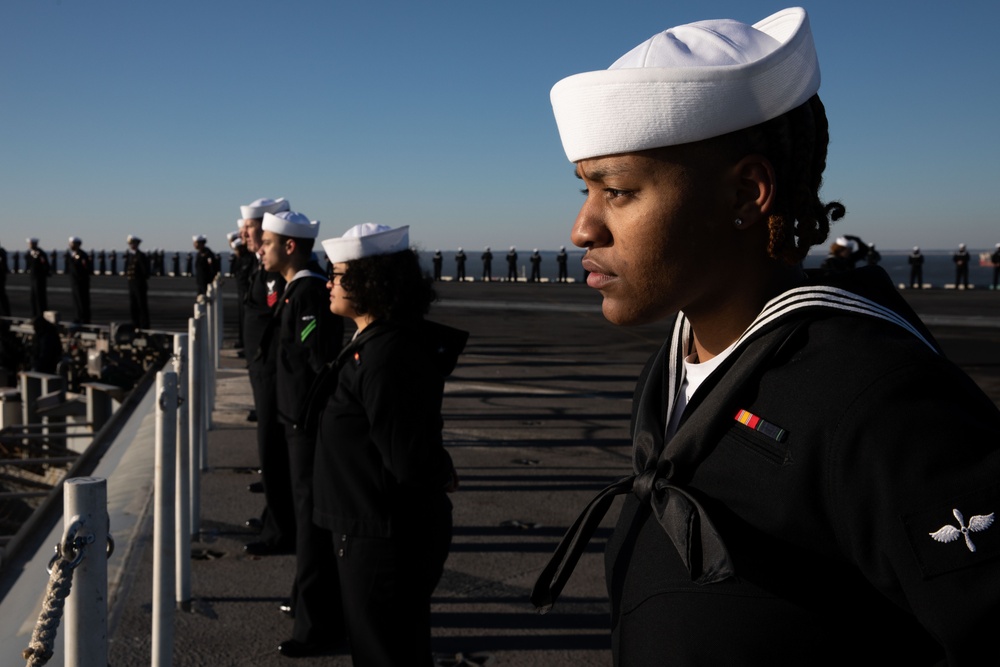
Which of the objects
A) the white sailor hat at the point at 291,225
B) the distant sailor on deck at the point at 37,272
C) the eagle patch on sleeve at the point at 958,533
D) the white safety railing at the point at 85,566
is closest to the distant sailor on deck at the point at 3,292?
the distant sailor on deck at the point at 37,272

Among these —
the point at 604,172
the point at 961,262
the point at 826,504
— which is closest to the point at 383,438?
the point at 604,172

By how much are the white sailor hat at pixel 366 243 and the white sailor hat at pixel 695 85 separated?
2915 millimetres

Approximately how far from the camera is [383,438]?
3.63m

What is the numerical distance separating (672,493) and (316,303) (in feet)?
15.1

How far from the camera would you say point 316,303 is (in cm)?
572

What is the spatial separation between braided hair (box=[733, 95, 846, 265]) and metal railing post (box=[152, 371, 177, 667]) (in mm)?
3319

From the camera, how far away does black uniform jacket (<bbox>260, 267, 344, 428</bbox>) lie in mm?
5582

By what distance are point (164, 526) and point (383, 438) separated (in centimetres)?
119

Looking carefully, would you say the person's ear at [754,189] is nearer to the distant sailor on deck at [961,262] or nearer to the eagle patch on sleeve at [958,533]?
the eagle patch on sleeve at [958,533]

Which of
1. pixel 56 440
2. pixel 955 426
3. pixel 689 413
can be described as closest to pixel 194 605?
pixel 689 413

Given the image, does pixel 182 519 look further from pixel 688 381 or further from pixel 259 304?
pixel 688 381

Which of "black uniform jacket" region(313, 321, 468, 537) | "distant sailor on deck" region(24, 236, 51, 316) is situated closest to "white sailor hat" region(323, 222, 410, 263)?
"black uniform jacket" region(313, 321, 468, 537)

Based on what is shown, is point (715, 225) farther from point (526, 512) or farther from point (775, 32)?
point (526, 512)

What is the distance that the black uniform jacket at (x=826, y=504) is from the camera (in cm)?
106
